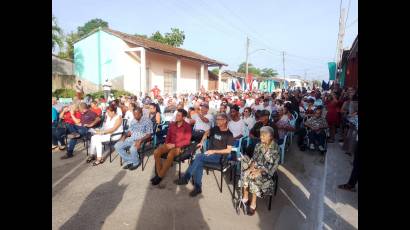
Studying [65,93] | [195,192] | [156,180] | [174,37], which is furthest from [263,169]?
[174,37]

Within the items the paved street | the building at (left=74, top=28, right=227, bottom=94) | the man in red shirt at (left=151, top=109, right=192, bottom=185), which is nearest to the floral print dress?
the paved street

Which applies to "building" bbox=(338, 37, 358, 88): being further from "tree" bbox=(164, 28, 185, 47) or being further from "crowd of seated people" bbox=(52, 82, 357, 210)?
"tree" bbox=(164, 28, 185, 47)

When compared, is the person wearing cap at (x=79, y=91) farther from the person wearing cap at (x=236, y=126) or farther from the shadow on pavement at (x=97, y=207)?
the person wearing cap at (x=236, y=126)

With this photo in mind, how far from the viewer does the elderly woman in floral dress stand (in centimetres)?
381

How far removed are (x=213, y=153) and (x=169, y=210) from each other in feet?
4.19

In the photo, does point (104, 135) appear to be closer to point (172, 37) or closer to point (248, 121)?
point (248, 121)

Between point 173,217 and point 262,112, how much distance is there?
10.3 ft

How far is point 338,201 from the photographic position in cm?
388

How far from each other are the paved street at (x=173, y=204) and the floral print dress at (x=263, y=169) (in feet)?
1.21

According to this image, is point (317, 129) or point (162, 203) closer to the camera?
point (162, 203)

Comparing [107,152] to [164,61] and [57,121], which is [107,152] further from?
[164,61]

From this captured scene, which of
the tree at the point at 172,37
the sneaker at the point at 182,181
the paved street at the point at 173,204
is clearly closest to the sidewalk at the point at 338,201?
the paved street at the point at 173,204

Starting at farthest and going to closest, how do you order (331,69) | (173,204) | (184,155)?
1. (331,69)
2. (184,155)
3. (173,204)

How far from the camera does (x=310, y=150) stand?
7355 mm
